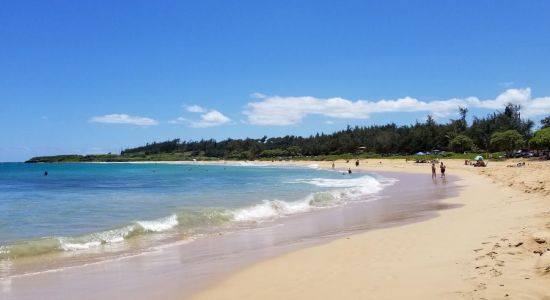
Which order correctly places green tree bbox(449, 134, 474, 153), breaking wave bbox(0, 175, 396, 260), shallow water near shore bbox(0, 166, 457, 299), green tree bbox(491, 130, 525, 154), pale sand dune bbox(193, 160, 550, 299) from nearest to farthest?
1. pale sand dune bbox(193, 160, 550, 299)
2. shallow water near shore bbox(0, 166, 457, 299)
3. breaking wave bbox(0, 175, 396, 260)
4. green tree bbox(491, 130, 525, 154)
5. green tree bbox(449, 134, 474, 153)

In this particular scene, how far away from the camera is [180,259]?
10930mm

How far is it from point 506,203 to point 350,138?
130m

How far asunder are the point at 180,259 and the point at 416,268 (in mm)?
5431

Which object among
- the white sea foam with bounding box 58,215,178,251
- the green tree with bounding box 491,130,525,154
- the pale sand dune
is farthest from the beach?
the green tree with bounding box 491,130,525,154

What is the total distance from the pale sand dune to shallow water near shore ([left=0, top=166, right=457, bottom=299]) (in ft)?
2.80

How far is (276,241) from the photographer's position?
13156mm

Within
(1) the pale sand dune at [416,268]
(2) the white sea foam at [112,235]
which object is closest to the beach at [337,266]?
(1) the pale sand dune at [416,268]

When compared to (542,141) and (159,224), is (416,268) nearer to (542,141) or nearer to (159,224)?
(159,224)

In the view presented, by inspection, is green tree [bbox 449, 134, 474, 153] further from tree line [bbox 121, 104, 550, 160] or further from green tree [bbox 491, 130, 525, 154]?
green tree [bbox 491, 130, 525, 154]

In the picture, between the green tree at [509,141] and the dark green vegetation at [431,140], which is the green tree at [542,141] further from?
the green tree at [509,141]

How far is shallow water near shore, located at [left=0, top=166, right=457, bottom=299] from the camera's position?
8297 millimetres

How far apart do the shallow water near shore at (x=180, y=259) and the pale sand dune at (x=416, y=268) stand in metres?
0.85

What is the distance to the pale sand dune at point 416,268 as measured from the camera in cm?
656

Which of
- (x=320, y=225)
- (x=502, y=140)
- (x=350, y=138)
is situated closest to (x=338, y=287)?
(x=320, y=225)
